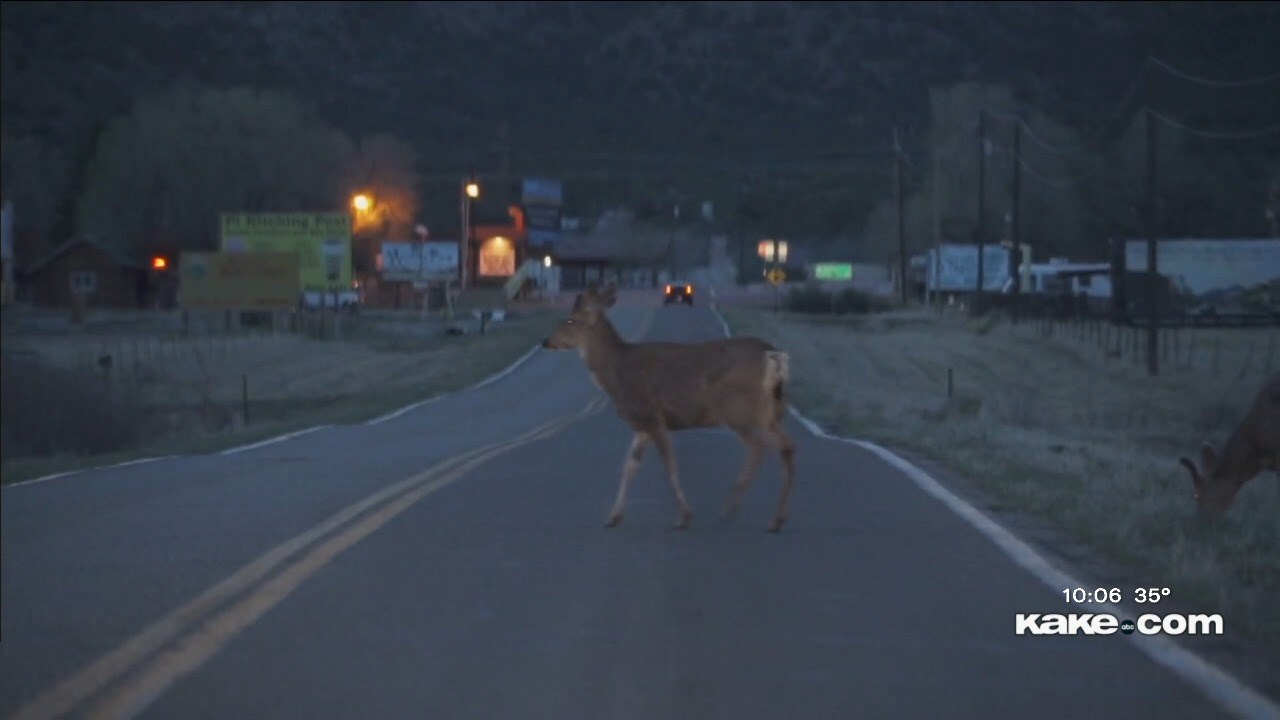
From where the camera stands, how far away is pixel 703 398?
489 inches

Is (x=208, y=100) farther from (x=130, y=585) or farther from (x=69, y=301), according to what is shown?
(x=130, y=585)

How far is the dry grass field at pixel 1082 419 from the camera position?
10.9 m

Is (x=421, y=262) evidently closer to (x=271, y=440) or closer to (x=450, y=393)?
(x=450, y=393)

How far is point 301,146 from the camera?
85.2 metres

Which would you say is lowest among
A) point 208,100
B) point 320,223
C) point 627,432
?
point 627,432

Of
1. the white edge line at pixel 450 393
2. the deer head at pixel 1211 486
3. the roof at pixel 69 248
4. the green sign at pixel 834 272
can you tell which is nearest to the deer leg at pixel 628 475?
the deer head at pixel 1211 486

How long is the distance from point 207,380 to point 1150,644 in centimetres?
4035

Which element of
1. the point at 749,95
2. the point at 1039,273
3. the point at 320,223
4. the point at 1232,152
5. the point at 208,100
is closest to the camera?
the point at 1232,152

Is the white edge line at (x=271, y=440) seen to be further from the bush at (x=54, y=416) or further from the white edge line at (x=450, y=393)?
the bush at (x=54, y=416)

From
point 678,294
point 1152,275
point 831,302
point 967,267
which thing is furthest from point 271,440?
point 967,267

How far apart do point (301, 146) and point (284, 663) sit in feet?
260

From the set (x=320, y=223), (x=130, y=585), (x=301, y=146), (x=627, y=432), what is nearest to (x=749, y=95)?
(x=301, y=146)

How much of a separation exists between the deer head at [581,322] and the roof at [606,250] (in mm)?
103721

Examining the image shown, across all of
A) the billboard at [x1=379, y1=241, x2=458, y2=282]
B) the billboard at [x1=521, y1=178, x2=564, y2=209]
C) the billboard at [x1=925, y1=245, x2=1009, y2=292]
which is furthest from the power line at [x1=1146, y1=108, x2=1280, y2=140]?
the billboard at [x1=521, y1=178, x2=564, y2=209]
